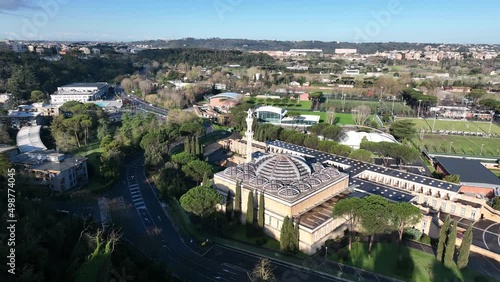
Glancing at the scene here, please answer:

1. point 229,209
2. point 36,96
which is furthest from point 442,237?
point 36,96

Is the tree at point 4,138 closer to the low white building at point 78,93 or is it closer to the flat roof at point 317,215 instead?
the low white building at point 78,93

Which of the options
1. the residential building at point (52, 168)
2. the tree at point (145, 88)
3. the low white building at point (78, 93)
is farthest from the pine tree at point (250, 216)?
the tree at point (145, 88)

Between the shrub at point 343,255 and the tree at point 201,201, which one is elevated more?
the tree at point 201,201

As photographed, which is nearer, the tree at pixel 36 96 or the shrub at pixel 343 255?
the shrub at pixel 343 255

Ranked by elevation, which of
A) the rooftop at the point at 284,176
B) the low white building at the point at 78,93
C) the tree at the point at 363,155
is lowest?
the tree at the point at 363,155

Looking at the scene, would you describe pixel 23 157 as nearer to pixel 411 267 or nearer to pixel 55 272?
pixel 55 272

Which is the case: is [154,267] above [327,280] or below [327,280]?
above

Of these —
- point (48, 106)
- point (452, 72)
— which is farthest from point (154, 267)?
point (452, 72)

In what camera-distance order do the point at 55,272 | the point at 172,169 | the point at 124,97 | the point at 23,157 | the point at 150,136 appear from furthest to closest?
the point at 124,97
the point at 150,136
the point at 23,157
the point at 172,169
the point at 55,272

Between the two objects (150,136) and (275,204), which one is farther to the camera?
(150,136)
